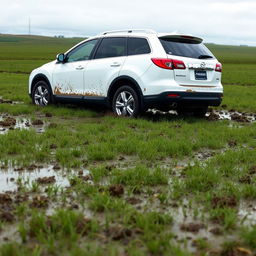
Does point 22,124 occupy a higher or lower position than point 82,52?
lower

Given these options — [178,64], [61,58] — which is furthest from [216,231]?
[61,58]

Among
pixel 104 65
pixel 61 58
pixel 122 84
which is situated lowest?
pixel 122 84

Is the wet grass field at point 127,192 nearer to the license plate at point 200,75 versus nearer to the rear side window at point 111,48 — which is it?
the license plate at point 200,75

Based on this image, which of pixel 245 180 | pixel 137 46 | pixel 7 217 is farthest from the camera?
pixel 137 46

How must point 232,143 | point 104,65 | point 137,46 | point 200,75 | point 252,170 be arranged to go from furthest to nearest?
point 104,65 → point 137,46 → point 200,75 → point 232,143 → point 252,170

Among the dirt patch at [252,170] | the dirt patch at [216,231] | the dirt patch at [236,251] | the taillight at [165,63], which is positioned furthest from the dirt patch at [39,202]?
the taillight at [165,63]

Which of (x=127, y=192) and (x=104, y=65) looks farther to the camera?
(x=104, y=65)

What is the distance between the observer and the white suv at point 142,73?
29.5ft

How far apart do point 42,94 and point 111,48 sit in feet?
8.57

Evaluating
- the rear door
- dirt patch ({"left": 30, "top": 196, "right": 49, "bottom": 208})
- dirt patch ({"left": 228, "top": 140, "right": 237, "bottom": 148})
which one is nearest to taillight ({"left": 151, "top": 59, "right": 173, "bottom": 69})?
the rear door

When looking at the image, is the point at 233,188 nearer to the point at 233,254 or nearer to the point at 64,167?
the point at 233,254

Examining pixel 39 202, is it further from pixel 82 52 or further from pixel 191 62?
pixel 82 52

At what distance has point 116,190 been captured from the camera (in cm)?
430

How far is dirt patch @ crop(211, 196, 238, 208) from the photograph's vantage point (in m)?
3.99
